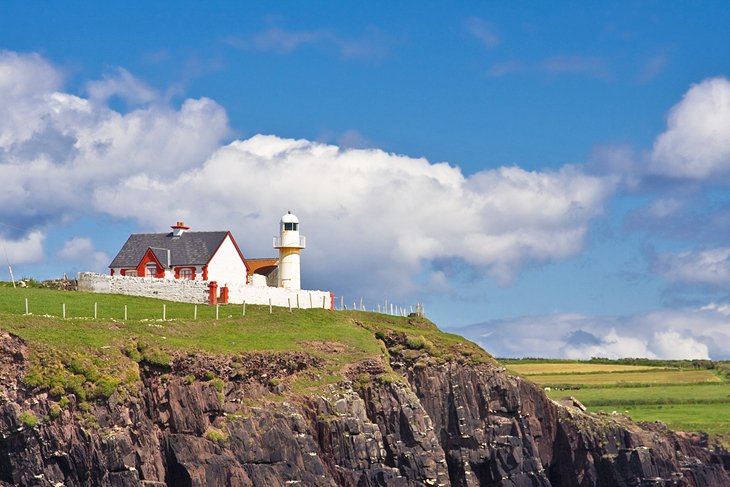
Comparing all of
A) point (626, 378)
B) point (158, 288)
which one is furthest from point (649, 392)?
A: point (158, 288)

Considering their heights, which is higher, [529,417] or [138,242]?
[138,242]

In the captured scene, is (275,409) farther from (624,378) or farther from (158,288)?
(624,378)

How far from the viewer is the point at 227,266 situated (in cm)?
11194

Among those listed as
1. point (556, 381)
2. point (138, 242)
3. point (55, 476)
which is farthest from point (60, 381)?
point (556, 381)

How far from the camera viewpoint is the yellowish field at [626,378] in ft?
576

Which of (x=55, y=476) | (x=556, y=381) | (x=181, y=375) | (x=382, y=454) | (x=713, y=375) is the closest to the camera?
(x=55, y=476)

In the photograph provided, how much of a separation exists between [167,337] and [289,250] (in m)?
31.7

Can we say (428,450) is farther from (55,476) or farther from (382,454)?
(55,476)

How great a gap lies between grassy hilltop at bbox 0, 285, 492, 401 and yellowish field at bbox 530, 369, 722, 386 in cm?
6365

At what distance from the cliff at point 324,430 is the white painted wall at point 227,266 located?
1440 cm

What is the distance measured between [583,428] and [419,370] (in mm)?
17335

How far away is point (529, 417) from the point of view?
347 ft

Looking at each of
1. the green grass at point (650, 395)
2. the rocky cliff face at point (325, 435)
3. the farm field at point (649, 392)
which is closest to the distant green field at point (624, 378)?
the farm field at point (649, 392)

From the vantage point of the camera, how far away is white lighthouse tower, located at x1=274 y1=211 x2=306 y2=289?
116m
